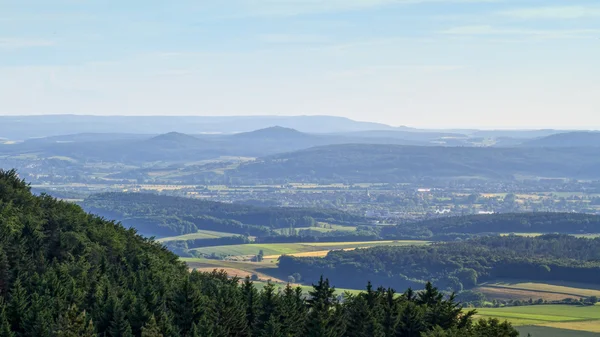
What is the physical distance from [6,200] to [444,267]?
93723mm

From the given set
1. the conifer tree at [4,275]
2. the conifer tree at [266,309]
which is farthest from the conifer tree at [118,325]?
the conifer tree at [4,275]

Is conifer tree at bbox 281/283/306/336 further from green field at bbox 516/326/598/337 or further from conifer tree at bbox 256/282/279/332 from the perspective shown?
green field at bbox 516/326/598/337

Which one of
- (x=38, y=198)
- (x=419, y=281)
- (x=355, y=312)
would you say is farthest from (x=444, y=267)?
(x=355, y=312)

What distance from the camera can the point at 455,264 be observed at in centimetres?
16750

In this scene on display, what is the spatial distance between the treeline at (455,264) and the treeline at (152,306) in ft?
279

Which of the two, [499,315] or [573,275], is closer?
[499,315]

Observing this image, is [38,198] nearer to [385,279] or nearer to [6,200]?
[6,200]

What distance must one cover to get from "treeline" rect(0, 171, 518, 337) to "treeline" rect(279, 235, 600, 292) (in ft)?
279

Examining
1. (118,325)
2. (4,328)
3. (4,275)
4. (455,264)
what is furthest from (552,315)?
(4,328)

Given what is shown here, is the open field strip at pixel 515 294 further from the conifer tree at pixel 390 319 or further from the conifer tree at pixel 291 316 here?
the conifer tree at pixel 291 316

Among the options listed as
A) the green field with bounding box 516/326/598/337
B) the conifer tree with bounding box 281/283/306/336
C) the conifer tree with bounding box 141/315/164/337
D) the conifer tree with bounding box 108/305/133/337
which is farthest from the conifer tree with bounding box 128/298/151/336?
the green field with bounding box 516/326/598/337

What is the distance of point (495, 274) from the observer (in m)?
158

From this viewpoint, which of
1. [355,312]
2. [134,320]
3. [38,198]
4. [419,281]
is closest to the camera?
[134,320]

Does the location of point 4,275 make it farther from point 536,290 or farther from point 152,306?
point 536,290
